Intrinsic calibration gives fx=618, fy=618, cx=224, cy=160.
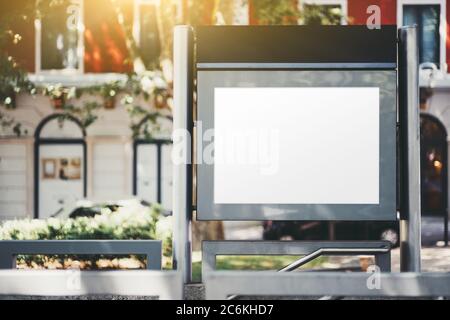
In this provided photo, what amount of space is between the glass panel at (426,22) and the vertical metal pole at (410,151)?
13820 mm

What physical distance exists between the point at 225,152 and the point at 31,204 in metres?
14.3

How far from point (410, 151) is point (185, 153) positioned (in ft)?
6.43

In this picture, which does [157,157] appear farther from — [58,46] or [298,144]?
[298,144]

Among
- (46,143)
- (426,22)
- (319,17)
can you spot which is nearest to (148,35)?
(46,143)

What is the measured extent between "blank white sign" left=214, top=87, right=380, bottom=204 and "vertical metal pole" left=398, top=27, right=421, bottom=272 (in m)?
0.26

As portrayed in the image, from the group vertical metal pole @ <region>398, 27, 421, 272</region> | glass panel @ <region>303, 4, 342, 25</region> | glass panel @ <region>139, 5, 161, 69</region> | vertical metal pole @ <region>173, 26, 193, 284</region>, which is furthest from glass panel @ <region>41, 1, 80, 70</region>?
vertical metal pole @ <region>398, 27, 421, 272</region>

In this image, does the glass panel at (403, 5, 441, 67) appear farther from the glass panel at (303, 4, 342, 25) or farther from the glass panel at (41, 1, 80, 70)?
the glass panel at (41, 1, 80, 70)

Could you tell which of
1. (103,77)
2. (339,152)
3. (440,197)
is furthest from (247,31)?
(440,197)

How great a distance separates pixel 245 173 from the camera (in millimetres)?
5703

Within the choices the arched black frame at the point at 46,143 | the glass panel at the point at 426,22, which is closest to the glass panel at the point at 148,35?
the arched black frame at the point at 46,143

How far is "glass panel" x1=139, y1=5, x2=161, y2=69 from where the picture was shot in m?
18.6

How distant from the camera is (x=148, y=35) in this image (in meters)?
18.8
